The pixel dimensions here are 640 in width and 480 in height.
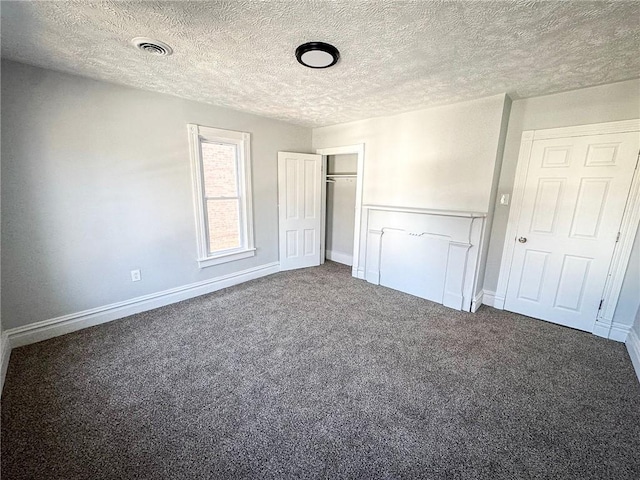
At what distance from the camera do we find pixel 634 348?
A: 2229mm

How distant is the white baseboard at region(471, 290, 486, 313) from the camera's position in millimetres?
3002

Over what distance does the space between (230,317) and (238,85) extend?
7.74 feet

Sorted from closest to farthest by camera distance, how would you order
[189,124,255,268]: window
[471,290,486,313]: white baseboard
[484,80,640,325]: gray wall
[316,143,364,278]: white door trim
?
1. [484,80,640,325]: gray wall
2. [471,290,486,313]: white baseboard
3. [189,124,255,268]: window
4. [316,143,364,278]: white door trim

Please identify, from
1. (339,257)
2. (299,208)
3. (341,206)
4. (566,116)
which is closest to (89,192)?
(299,208)

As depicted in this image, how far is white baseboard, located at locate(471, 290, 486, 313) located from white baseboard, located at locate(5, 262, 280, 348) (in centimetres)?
301

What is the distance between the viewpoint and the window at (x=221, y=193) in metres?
3.15

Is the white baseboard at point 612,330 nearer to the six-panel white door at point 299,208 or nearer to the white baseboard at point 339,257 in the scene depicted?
the white baseboard at point 339,257

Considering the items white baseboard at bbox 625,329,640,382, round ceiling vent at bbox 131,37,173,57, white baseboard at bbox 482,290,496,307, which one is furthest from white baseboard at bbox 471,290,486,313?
round ceiling vent at bbox 131,37,173,57

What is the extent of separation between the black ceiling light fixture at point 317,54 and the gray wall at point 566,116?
85.7 inches

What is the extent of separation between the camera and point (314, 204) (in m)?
4.42

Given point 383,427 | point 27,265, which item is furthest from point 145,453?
point 27,265

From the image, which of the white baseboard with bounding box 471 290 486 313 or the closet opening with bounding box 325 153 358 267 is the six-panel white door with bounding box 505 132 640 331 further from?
the closet opening with bounding box 325 153 358 267

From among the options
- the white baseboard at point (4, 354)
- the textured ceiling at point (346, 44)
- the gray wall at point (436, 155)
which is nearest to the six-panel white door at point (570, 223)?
the gray wall at point (436, 155)

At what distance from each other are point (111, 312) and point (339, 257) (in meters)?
3.42
